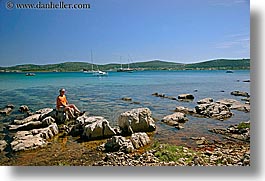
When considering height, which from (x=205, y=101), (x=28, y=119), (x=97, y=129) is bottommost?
(x=97, y=129)

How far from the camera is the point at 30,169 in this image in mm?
3955

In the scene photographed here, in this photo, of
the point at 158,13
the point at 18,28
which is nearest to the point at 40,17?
the point at 18,28

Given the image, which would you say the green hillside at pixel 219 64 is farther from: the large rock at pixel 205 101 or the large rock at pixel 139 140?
the large rock at pixel 139 140

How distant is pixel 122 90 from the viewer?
173 inches

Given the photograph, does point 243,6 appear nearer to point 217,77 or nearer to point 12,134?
point 217,77

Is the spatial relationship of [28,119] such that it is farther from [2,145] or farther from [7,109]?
[2,145]

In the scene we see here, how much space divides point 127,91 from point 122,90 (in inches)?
2.6

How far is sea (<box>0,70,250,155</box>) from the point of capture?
Result: 4250mm

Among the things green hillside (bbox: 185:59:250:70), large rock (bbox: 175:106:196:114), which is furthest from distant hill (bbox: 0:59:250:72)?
large rock (bbox: 175:106:196:114)

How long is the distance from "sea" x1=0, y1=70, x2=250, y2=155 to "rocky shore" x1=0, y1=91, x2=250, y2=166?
67 millimetres

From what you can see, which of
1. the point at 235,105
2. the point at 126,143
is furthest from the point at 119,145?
the point at 235,105

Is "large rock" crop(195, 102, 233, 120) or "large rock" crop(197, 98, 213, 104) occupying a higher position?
"large rock" crop(197, 98, 213, 104)

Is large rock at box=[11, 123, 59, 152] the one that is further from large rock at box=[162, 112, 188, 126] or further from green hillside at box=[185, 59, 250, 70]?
green hillside at box=[185, 59, 250, 70]

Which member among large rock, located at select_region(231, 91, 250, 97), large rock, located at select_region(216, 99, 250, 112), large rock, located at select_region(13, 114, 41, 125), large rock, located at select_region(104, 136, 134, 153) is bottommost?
large rock, located at select_region(104, 136, 134, 153)
